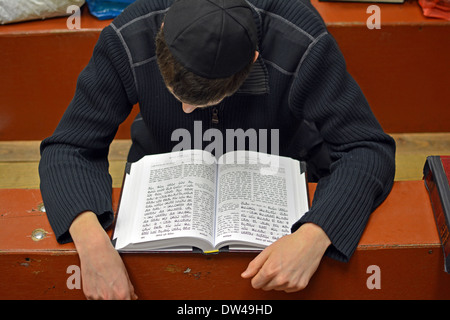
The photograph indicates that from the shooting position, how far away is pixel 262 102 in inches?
48.1

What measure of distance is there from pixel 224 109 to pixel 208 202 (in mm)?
281

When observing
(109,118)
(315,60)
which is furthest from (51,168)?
(315,60)

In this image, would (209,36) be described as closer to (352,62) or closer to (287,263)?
(287,263)

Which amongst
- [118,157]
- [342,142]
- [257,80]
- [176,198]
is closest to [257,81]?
[257,80]

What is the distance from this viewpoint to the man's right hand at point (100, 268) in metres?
0.94

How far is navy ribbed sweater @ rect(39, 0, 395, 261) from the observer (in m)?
1.05

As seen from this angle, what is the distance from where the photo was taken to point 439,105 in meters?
1.98

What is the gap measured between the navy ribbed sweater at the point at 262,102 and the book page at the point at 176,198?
86 millimetres

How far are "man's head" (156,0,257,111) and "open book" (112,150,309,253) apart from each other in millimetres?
194

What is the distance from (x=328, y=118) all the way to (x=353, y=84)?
0.10 m

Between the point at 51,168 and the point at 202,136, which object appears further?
the point at 202,136

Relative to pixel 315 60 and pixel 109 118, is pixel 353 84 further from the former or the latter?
pixel 109 118

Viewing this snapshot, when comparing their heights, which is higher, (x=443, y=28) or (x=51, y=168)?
(x=443, y=28)

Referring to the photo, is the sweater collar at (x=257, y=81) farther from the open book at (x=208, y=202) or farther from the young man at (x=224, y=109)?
the open book at (x=208, y=202)
